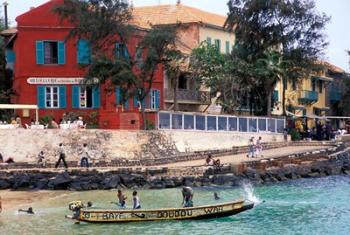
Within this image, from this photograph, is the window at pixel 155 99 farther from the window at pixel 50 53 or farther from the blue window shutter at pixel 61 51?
the window at pixel 50 53

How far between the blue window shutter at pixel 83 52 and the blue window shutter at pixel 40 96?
12.5ft

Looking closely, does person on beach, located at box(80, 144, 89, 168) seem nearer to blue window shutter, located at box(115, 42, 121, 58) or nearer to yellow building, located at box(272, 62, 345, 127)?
blue window shutter, located at box(115, 42, 121, 58)

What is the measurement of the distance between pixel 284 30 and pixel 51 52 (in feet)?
80.7

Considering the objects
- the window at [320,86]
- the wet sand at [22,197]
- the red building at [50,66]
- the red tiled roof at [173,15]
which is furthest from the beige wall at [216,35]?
the wet sand at [22,197]

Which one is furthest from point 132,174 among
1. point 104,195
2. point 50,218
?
point 50,218

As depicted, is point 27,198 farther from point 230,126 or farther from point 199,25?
point 199,25

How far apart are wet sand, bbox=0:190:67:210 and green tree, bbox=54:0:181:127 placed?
12.8m

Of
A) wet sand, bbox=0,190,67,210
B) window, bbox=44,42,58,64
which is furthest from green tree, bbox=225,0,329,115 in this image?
wet sand, bbox=0,190,67,210

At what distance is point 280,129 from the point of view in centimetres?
6694

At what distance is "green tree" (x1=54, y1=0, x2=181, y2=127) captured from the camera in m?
51.8

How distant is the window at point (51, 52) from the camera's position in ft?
188

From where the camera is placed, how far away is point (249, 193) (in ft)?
130

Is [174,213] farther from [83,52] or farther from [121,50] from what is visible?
[83,52]

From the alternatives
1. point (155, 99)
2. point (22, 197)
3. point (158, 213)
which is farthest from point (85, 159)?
point (155, 99)
